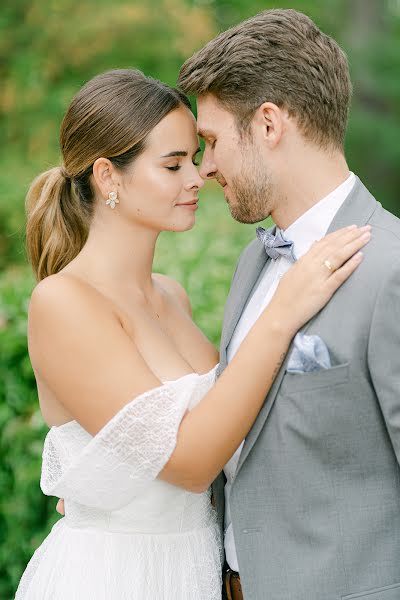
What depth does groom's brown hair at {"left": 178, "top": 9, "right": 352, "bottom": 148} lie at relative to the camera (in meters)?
2.69

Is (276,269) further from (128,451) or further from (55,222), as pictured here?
(55,222)

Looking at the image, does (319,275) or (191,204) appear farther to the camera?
(191,204)

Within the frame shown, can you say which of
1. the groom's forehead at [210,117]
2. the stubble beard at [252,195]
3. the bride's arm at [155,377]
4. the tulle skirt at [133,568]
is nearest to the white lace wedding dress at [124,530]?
the tulle skirt at [133,568]

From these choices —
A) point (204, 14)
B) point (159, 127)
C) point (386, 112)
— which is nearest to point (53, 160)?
point (204, 14)

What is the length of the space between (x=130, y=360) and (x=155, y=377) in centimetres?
11

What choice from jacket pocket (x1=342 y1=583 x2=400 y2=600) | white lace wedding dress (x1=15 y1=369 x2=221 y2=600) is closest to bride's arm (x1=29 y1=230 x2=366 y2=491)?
white lace wedding dress (x1=15 y1=369 x2=221 y2=600)

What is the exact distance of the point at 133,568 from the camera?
2.86 m

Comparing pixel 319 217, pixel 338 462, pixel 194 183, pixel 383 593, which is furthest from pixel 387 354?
pixel 194 183

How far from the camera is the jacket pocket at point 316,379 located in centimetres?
238

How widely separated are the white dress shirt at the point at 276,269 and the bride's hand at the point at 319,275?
0.61 ft

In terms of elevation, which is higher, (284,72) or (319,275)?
(284,72)

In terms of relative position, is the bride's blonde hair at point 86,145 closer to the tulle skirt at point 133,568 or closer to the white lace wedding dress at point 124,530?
the white lace wedding dress at point 124,530

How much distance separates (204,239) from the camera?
5551 millimetres

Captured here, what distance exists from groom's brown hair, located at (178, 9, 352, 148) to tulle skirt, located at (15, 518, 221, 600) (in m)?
1.41
